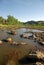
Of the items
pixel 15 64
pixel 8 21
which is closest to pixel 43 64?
pixel 15 64

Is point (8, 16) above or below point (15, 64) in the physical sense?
above

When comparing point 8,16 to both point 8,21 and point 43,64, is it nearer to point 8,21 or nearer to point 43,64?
point 8,21

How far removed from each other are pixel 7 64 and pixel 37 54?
18.6ft

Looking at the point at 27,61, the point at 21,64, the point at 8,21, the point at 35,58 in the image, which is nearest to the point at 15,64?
the point at 21,64

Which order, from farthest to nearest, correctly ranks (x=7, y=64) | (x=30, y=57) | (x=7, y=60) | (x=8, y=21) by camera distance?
(x=8, y=21), (x=30, y=57), (x=7, y=60), (x=7, y=64)

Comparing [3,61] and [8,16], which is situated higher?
[8,16]

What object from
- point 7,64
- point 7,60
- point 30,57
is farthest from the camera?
point 30,57

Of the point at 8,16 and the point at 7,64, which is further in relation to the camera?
the point at 8,16

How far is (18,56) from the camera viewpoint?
68.5 ft

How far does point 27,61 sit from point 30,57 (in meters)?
1.19

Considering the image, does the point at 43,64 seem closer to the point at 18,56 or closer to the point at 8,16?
the point at 18,56

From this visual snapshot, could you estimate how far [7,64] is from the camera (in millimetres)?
17016

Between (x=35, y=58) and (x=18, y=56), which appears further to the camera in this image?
(x=18, y=56)

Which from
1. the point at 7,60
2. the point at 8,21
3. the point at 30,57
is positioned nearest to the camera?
the point at 7,60
